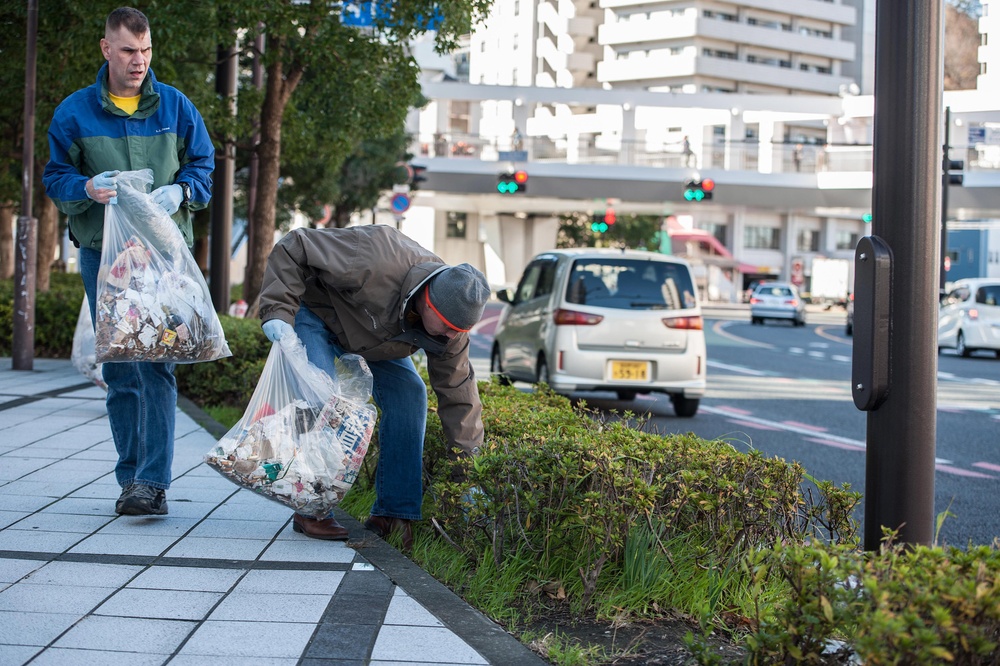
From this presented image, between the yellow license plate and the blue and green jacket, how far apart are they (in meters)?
6.50

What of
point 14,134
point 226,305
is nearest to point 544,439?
point 226,305

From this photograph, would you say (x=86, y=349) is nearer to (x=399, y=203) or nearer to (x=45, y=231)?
(x=45, y=231)

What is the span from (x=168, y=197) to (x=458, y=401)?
1.41 m

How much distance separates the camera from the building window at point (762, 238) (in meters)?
70.4

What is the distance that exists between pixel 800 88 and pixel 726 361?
60.2 metres

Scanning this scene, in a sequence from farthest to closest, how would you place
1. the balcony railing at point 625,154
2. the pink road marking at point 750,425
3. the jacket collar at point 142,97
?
the balcony railing at point 625,154 → the pink road marking at point 750,425 → the jacket collar at point 142,97

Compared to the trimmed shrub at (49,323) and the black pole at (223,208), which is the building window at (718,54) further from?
the trimmed shrub at (49,323)

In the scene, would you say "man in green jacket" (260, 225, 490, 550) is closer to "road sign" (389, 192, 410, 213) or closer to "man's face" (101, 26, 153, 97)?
"man's face" (101, 26, 153, 97)

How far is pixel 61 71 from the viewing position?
12609 mm

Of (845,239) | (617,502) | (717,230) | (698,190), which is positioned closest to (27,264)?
(617,502)

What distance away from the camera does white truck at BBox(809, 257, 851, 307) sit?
66.2 meters

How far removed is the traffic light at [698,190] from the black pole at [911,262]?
30312 millimetres

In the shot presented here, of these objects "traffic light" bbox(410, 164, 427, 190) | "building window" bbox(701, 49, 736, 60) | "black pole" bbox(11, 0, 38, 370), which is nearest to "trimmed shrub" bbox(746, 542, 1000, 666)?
Answer: "black pole" bbox(11, 0, 38, 370)

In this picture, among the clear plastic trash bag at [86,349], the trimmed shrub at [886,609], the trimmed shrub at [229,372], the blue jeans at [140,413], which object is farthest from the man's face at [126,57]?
the trimmed shrub at [229,372]
